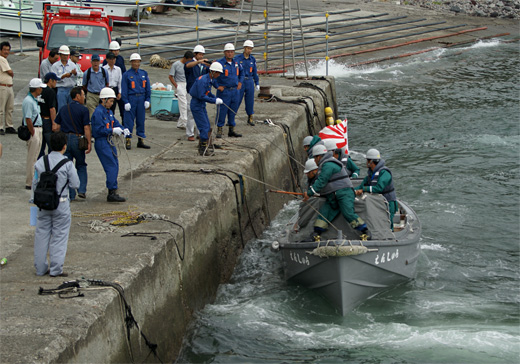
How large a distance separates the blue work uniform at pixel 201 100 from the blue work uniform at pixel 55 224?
5363 millimetres

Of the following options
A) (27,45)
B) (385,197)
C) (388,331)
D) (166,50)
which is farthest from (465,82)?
(388,331)

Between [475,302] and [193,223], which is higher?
[193,223]

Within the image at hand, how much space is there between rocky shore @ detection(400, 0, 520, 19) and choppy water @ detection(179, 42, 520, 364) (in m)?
20.5

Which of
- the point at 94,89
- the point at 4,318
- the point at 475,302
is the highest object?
the point at 94,89

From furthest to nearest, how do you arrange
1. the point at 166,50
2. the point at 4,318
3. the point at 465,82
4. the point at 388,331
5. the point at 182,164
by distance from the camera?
the point at 465,82, the point at 166,50, the point at 182,164, the point at 388,331, the point at 4,318

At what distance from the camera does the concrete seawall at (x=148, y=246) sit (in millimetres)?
6793

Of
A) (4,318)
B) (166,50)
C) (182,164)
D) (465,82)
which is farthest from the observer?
(465,82)

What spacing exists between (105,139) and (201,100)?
9.50 ft

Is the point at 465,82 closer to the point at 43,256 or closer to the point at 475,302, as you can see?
the point at 475,302

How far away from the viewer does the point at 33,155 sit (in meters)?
11.1

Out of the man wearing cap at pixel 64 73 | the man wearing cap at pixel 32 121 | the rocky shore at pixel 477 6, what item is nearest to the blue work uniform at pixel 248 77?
the man wearing cap at pixel 64 73

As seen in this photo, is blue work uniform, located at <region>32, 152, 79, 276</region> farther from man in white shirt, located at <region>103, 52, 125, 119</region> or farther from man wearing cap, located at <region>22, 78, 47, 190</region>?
man in white shirt, located at <region>103, 52, 125, 119</region>

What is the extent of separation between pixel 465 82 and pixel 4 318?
905 inches

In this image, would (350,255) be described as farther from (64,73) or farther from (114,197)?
(64,73)
